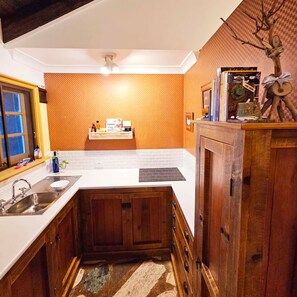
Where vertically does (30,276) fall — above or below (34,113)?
below

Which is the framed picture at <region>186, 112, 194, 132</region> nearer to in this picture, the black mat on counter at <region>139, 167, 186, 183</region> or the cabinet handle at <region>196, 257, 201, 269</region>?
the black mat on counter at <region>139, 167, 186, 183</region>

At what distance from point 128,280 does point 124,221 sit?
563mm

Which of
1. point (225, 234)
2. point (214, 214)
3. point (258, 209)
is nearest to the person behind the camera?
point (258, 209)

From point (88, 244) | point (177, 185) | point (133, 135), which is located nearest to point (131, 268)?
point (88, 244)

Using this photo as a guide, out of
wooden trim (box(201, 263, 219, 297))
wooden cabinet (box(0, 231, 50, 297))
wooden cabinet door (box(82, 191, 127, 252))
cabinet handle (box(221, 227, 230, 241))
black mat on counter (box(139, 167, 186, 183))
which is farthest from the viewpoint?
black mat on counter (box(139, 167, 186, 183))

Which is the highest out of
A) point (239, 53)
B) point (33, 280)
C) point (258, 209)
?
point (239, 53)

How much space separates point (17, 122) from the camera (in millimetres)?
2354

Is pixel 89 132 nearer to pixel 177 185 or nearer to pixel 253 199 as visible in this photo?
pixel 177 185

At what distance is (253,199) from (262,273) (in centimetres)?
29

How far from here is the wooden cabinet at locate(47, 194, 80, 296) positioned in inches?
62.1

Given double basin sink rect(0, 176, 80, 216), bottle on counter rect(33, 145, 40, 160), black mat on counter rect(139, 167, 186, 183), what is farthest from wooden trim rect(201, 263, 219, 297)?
bottle on counter rect(33, 145, 40, 160)

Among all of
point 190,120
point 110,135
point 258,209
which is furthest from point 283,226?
point 110,135

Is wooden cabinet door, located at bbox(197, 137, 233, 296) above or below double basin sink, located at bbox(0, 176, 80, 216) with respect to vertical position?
above

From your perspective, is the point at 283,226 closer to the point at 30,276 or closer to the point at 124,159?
the point at 30,276
